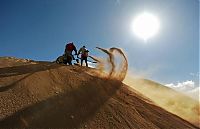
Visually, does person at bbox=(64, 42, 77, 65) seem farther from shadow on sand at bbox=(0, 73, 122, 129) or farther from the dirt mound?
the dirt mound

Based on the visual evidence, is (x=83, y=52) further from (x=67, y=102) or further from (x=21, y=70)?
(x=67, y=102)

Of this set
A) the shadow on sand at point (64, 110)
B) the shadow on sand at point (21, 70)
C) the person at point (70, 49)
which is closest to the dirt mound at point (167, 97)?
the person at point (70, 49)

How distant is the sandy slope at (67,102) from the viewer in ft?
34.8

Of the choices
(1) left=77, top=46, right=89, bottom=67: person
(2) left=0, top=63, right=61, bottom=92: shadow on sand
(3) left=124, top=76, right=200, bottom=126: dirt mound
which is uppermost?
(1) left=77, top=46, right=89, bottom=67: person

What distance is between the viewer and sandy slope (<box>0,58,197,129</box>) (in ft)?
34.8

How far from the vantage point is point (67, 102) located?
39.5 ft

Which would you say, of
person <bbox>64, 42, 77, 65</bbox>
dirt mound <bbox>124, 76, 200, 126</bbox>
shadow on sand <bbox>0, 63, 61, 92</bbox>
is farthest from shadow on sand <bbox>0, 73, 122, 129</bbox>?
dirt mound <bbox>124, 76, 200, 126</bbox>

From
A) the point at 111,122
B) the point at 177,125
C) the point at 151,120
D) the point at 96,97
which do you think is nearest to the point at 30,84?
the point at 96,97

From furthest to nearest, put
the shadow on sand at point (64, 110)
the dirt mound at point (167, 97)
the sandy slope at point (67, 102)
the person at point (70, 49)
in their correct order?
the dirt mound at point (167, 97), the person at point (70, 49), the sandy slope at point (67, 102), the shadow on sand at point (64, 110)

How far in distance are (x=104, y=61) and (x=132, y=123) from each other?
8.29 metres

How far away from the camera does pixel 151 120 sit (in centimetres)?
1308

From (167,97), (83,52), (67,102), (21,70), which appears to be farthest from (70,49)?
(167,97)

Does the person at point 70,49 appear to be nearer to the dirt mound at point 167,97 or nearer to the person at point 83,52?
the person at point 83,52

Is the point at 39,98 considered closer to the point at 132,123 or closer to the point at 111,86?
the point at 132,123
